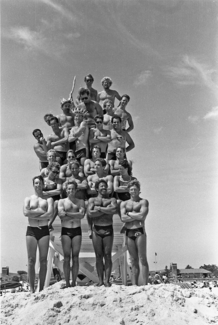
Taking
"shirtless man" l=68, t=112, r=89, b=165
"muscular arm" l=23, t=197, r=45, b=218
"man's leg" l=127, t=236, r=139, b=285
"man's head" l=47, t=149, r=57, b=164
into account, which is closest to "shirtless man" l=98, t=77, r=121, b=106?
"shirtless man" l=68, t=112, r=89, b=165

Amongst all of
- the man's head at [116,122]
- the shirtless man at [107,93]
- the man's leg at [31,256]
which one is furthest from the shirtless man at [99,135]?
the man's leg at [31,256]

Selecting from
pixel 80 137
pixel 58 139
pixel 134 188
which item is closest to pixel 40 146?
pixel 58 139

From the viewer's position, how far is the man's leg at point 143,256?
774 centimetres

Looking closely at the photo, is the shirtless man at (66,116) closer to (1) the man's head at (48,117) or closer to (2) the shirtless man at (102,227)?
(1) the man's head at (48,117)

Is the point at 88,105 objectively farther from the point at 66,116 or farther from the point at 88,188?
the point at 88,188

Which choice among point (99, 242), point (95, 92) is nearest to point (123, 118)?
point (95, 92)

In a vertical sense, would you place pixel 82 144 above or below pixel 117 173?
above

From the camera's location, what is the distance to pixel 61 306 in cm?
662

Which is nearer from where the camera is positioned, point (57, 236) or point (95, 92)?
point (57, 236)

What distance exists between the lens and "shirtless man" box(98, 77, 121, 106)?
1204 cm

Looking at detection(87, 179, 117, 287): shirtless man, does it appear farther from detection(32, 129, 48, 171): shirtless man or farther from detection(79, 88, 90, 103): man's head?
detection(79, 88, 90, 103): man's head

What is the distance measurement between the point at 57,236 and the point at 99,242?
3038mm

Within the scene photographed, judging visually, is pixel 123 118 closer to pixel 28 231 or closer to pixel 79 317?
pixel 28 231

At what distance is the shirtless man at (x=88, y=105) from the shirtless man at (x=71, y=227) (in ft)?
11.6
